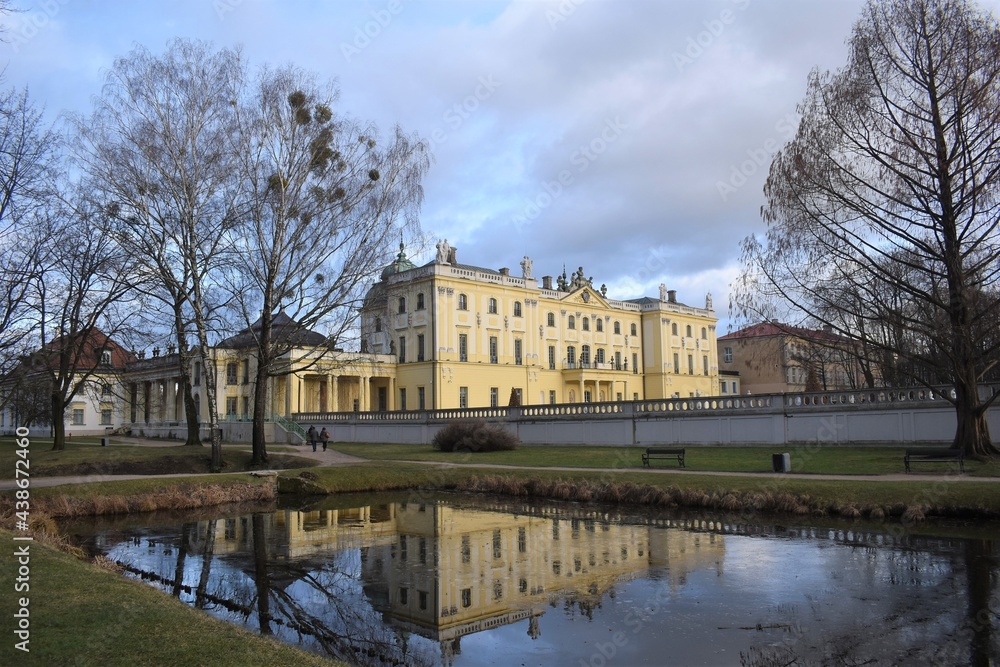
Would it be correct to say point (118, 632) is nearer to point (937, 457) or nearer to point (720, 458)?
point (937, 457)

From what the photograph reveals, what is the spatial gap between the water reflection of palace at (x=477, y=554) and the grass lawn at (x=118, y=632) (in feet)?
7.32

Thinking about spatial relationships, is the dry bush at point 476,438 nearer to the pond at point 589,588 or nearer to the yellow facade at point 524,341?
the yellow facade at point 524,341

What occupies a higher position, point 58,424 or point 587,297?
point 587,297

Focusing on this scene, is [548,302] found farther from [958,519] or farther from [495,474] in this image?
[958,519]

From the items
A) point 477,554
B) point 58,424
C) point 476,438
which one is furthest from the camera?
point 476,438

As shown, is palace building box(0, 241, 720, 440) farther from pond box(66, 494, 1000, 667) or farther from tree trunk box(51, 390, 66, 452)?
pond box(66, 494, 1000, 667)

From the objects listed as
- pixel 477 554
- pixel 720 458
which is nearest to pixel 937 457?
pixel 720 458

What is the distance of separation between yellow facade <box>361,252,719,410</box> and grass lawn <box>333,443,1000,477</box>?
21185mm

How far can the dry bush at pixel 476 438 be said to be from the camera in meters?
34.9

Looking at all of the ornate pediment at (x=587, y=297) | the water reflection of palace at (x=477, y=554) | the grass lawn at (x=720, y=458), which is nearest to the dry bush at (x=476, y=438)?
the grass lawn at (x=720, y=458)

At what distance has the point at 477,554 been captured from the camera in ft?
42.1

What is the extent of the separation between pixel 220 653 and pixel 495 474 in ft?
56.2

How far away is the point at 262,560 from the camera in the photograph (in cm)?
1274

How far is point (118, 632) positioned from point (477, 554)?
6.94 meters
